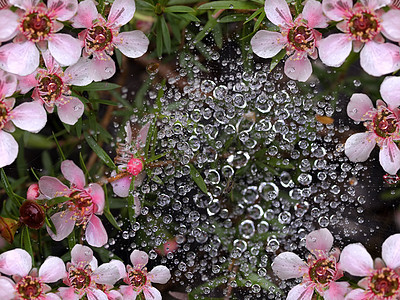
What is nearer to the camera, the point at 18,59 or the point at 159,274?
the point at 18,59

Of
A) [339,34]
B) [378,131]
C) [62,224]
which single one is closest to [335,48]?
[339,34]

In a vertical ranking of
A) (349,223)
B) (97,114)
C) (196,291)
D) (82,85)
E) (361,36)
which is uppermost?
(361,36)

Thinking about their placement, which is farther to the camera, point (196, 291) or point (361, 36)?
point (196, 291)

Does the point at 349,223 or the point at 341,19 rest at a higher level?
the point at 341,19

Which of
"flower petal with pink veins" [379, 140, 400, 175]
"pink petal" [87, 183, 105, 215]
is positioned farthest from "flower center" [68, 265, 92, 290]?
"flower petal with pink veins" [379, 140, 400, 175]

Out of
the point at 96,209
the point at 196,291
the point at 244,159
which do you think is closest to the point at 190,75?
the point at 244,159

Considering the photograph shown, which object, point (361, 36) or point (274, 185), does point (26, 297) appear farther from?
point (361, 36)

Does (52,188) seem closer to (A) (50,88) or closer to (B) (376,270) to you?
(A) (50,88)
